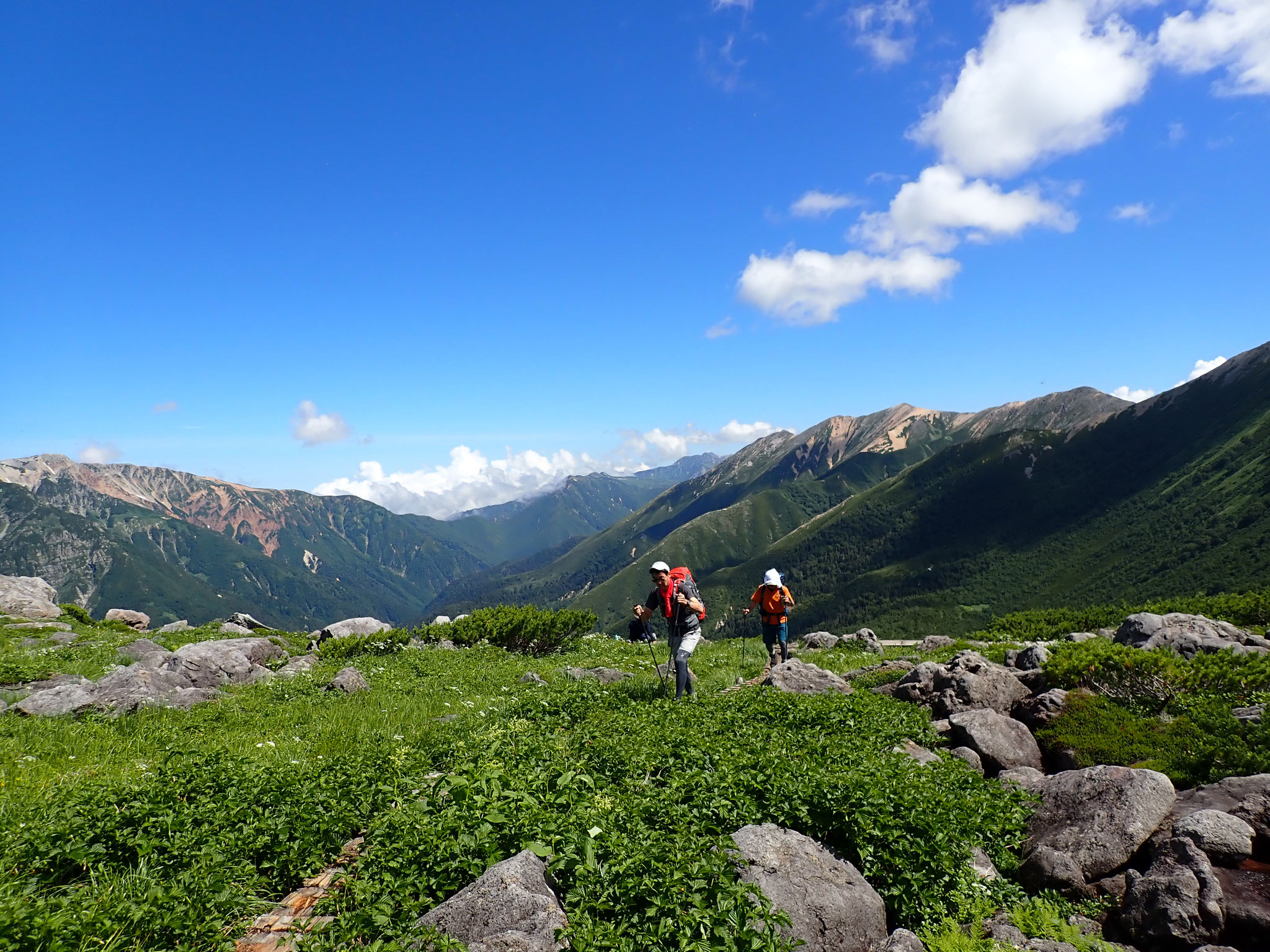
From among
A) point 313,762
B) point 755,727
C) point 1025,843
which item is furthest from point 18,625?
point 1025,843

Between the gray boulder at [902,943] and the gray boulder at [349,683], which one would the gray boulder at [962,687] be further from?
the gray boulder at [349,683]

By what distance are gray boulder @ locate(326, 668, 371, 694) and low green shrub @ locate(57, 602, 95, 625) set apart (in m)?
28.4

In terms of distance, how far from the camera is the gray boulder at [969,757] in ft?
36.6

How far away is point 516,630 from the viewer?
29375 millimetres

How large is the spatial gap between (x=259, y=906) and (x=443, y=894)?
6.73 feet

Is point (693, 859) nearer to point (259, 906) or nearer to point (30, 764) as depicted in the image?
point (259, 906)

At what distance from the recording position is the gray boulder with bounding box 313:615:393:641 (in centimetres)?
3222

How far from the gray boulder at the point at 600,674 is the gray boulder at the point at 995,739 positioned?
990 cm

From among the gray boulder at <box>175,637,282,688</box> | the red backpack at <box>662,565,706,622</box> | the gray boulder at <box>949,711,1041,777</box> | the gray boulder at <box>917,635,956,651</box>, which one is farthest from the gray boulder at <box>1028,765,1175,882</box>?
the gray boulder at <box>175,637,282,688</box>

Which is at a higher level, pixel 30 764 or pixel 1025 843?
pixel 30 764

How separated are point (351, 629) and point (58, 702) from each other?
19.7 meters

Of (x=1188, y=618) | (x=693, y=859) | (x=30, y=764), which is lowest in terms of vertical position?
(x=1188, y=618)

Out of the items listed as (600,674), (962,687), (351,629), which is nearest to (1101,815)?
(962,687)

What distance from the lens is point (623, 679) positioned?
1931 cm
